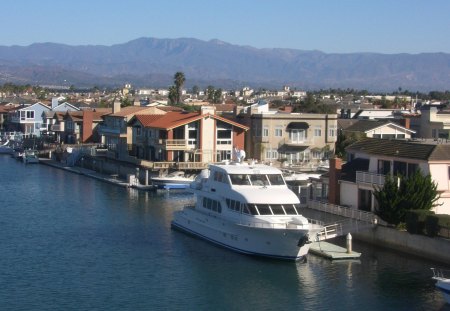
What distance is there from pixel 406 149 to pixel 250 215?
9.38 m

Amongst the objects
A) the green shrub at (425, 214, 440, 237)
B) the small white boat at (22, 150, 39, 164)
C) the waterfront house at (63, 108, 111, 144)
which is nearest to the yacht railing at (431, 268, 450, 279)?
the green shrub at (425, 214, 440, 237)

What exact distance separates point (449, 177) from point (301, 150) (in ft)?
110

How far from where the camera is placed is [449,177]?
3969 centimetres

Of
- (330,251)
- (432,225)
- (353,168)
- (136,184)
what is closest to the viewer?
(432,225)

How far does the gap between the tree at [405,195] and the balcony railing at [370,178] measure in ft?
7.67

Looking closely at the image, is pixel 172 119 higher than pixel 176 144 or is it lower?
higher

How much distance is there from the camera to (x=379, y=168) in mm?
42156

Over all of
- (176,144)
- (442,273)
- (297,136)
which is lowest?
(442,273)

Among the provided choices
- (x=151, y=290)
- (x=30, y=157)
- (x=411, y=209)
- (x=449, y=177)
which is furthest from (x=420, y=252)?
(x=30, y=157)

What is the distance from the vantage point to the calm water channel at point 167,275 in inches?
1194

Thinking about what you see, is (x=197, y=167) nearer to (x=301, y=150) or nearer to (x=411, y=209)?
(x=301, y=150)

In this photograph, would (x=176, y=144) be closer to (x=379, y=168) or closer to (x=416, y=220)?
(x=379, y=168)

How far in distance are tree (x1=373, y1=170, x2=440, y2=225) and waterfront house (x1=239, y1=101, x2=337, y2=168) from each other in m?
32.3

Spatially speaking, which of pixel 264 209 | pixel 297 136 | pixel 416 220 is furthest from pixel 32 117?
pixel 416 220
